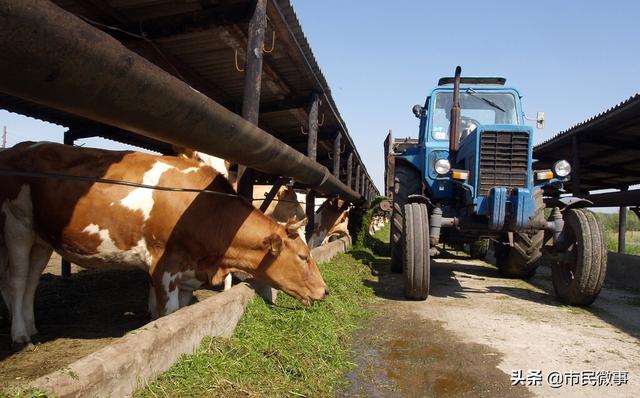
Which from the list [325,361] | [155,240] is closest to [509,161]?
[325,361]

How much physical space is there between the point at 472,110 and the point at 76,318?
637 cm

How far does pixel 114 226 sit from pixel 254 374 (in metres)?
1.84

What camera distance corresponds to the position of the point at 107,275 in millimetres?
6949

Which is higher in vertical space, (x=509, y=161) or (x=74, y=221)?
(x=509, y=161)

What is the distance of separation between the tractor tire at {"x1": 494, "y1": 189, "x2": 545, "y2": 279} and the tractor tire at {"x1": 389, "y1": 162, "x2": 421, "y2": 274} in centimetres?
167

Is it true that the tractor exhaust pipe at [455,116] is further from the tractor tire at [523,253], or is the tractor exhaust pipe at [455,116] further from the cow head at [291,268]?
the cow head at [291,268]

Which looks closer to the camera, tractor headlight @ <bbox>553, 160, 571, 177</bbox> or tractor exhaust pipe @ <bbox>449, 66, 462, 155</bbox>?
tractor headlight @ <bbox>553, 160, 571, 177</bbox>

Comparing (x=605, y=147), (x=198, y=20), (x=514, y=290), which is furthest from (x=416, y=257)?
(x=605, y=147)

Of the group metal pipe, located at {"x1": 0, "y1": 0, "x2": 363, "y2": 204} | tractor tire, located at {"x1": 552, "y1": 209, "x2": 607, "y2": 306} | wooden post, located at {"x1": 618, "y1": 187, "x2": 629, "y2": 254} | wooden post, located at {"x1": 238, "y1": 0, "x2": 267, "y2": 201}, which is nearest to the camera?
metal pipe, located at {"x1": 0, "y1": 0, "x2": 363, "y2": 204}

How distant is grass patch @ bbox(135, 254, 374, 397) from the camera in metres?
2.68

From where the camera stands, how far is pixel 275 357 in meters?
3.29

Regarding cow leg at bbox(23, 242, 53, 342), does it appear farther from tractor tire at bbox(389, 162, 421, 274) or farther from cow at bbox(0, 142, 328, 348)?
tractor tire at bbox(389, 162, 421, 274)

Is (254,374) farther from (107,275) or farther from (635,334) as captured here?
(107,275)

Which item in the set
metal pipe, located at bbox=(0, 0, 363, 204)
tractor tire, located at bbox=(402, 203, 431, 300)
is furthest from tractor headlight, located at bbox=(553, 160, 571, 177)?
metal pipe, located at bbox=(0, 0, 363, 204)
